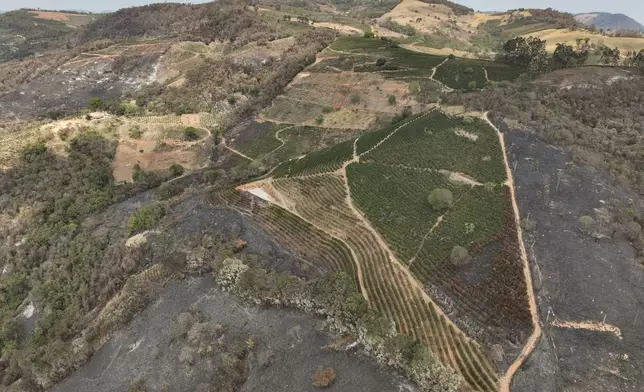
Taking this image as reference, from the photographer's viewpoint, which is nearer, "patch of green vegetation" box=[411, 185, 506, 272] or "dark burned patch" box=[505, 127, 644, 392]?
"dark burned patch" box=[505, 127, 644, 392]

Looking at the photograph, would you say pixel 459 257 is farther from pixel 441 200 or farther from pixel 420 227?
pixel 441 200

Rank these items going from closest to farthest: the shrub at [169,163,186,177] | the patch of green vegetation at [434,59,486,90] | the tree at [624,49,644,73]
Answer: the shrub at [169,163,186,177] < the tree at [624,49,644,73] < the patch of green vegetation at [434,59,486,90]

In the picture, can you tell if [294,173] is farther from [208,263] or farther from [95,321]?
[95,321]

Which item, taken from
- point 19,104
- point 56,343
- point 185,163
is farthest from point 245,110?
point 56,343

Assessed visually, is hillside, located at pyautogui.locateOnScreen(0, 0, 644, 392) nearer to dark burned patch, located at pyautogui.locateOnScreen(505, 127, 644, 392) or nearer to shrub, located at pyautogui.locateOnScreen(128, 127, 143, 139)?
dark burned patch, located at pyautogui.locateOnScreen(505, 127, 644, 392)

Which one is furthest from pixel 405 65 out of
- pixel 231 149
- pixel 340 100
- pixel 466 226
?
pixel 466 226

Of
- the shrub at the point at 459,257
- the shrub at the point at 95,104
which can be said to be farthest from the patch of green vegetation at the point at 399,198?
the shrub at the point at 95,104

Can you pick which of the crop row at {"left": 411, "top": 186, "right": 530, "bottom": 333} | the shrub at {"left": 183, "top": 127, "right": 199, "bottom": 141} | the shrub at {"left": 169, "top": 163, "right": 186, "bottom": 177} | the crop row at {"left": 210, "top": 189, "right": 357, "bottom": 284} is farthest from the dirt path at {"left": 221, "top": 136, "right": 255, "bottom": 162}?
the crop row at {"left": 411, "top": 186, "right": 530, "bottom": 333}

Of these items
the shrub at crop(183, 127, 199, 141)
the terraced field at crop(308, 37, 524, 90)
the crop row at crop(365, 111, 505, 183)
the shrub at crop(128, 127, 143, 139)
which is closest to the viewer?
the crop row at crop(365, 111, 505, 183)

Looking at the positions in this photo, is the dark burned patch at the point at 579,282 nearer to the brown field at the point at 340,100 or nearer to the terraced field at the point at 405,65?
the brown field at the point at 340,100
